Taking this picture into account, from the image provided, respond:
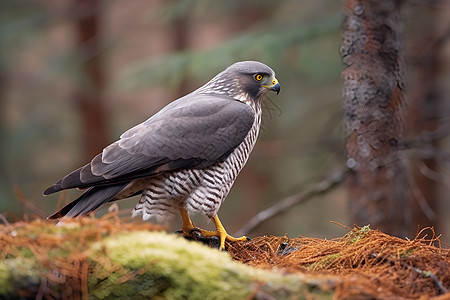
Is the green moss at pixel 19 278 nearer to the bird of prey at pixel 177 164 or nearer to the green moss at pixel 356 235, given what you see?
the bird of prey at pixel 177 164

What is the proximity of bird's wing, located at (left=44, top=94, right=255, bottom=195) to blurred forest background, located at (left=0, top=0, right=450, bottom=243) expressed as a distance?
2501mm

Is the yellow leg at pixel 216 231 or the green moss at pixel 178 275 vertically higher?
the green moss at pixel 178 275

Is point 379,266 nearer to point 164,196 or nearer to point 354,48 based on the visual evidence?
point 164,196

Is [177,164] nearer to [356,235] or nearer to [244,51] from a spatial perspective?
[356,235]

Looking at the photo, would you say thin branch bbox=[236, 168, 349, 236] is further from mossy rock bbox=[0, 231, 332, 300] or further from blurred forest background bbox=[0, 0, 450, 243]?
mossy rock bbox=[0, 231, 332, 300]

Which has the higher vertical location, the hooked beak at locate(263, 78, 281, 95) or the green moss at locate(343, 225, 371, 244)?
the hooked beak at locate(263, 78, 281, 95)

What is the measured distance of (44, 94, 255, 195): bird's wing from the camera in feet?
13.5

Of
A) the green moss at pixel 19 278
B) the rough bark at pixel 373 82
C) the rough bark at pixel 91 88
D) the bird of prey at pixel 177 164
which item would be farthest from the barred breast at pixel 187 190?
the rough bark at pixel 91 88

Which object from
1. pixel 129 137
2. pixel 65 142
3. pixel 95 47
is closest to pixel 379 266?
pixel 129 137

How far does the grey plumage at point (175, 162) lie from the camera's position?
4125mm

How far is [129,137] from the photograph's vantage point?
4.48 m

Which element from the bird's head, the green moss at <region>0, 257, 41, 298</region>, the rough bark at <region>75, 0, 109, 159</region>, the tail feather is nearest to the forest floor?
the green moss at <region>0, 257, 41, 298</region>

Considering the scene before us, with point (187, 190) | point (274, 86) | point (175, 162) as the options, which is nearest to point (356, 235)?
point (187, 190)

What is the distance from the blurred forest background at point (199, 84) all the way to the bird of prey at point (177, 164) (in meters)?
2.53
